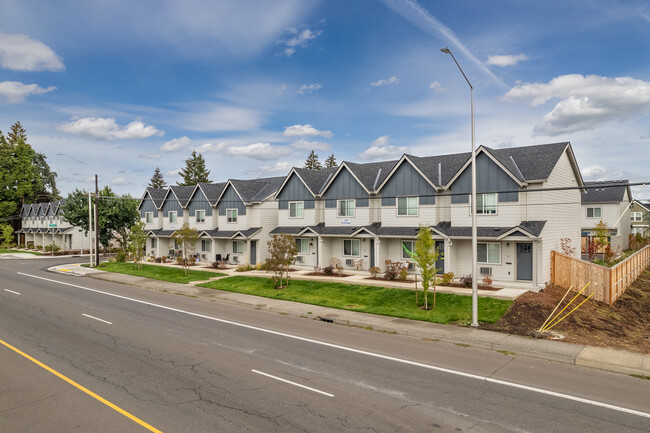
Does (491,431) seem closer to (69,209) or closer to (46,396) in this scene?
(46,396)

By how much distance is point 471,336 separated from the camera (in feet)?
51.1

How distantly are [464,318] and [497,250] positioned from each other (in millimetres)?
9448

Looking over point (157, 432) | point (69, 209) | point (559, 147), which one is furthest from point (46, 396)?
point (69, 209)

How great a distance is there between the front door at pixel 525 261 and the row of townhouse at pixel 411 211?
5cm

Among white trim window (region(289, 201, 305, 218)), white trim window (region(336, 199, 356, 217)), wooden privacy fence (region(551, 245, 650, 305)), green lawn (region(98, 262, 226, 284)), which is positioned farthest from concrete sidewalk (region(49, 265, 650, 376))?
white trim window (region(289, 201, 305, 218))

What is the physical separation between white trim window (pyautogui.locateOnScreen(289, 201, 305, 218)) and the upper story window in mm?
36648

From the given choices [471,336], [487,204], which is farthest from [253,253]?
[471,336]

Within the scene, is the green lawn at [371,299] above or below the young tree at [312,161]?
below

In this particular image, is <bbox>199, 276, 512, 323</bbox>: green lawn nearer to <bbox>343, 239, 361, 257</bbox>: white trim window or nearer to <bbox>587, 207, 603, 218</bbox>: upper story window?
<bbox>343, 239, 361, 257</bbox>: white trim window

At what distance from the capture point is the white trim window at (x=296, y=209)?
3684cm

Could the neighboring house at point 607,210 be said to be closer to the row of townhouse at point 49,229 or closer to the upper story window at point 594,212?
the upper story window at point 594,212

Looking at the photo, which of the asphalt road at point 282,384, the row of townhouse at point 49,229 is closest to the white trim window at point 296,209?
the asphalt road at point 282,384

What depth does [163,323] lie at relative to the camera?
17.8 meters

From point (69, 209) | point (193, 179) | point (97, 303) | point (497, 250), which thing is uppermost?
point (193, 179)
